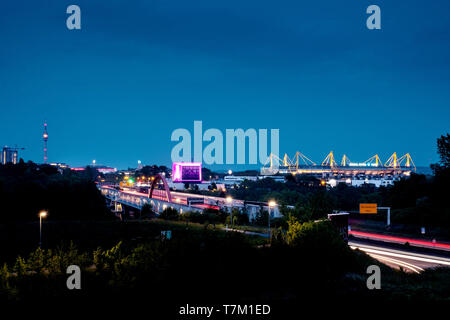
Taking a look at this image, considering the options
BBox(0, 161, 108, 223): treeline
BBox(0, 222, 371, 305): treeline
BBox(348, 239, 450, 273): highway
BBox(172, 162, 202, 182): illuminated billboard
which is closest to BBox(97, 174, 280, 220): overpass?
BBox(0, 161, 108, 223): treeline

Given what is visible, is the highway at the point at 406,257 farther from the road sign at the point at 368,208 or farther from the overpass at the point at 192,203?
the overpass at the point at 192,203

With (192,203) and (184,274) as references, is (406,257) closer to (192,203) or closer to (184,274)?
(184,274)

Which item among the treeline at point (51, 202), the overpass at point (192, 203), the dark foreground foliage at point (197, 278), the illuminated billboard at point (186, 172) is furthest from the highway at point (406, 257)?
the illuminated billboard at point (186, 172)

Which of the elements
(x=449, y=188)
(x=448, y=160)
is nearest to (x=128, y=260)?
(x=449, y=188)

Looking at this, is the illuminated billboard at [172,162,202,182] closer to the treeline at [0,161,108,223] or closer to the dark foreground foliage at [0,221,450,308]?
the treeline at [0,161,108,223]

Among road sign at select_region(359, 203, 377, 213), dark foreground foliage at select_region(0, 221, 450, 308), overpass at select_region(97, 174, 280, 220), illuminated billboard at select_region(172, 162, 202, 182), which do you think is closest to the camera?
dark foreground foliage at select_region(0, 221, 450, 308)
